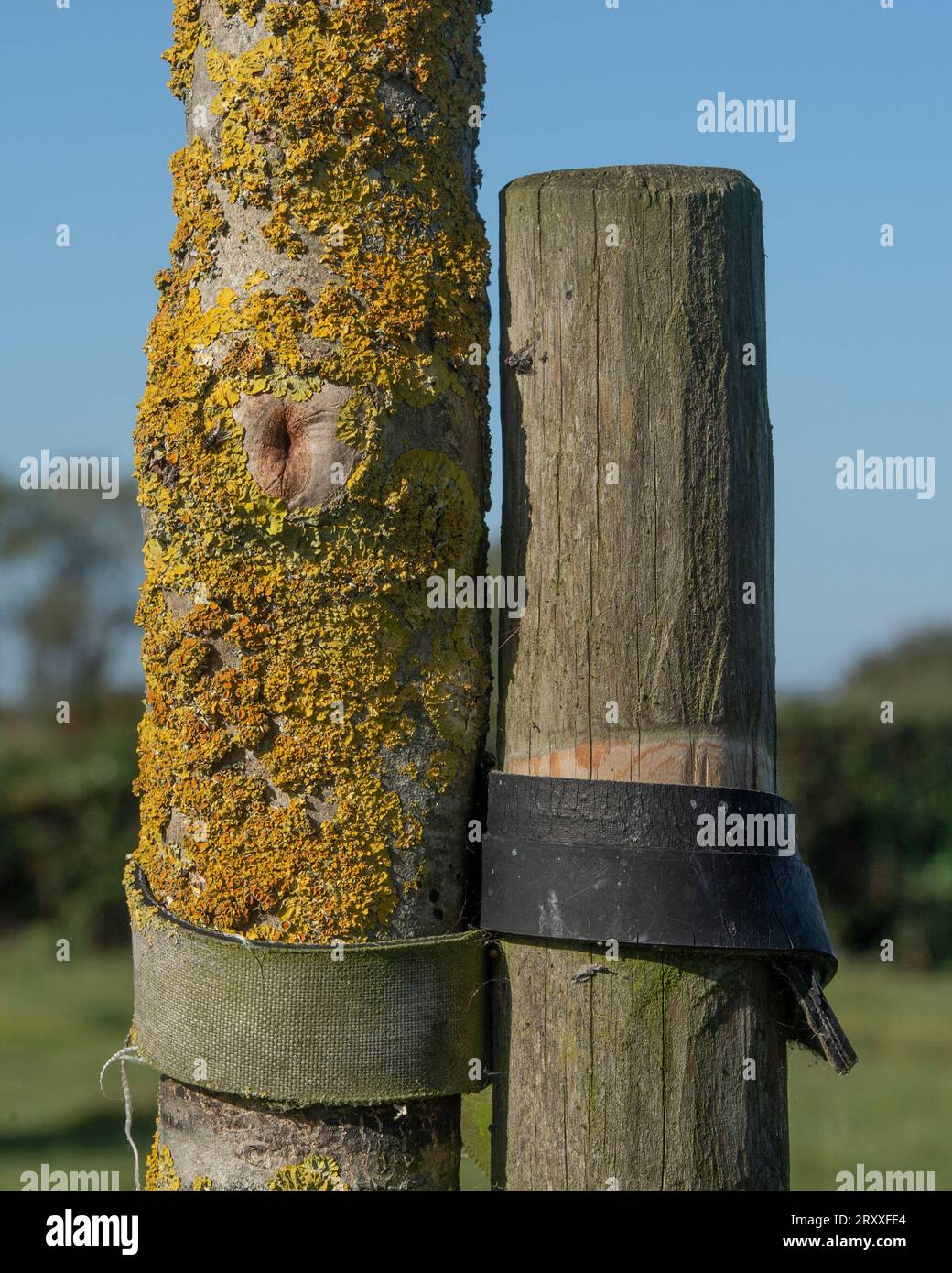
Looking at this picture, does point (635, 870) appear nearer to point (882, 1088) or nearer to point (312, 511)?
point (312, 511)

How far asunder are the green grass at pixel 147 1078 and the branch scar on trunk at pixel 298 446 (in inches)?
205

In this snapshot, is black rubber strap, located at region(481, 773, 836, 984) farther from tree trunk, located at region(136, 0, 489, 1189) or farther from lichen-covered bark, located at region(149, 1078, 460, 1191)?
lichen-covered bark, located at region(149, 1078, 460, 1191)

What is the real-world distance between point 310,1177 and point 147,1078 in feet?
26.5

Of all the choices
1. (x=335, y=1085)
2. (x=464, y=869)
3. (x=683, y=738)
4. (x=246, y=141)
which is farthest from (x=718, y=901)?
(x=246, y=141)

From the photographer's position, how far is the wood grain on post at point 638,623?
211 centimetres

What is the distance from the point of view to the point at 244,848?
2.12 meters

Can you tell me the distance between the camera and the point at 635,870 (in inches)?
82.8

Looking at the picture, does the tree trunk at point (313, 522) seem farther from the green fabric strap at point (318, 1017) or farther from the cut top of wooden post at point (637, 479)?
the cut top of wooden post at point (637, 479)

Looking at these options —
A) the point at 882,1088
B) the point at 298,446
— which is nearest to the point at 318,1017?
the point at 298,446

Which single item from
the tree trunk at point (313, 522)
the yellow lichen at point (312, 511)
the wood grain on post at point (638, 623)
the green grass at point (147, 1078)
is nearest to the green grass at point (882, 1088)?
the green grass at point (147, 1078)

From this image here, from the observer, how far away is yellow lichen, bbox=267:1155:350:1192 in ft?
6.82

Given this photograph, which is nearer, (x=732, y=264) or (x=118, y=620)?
(x=732, y=264)

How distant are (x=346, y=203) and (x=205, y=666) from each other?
0.85m
